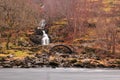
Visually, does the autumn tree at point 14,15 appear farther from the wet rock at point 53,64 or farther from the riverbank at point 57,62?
the wet rock at point 53,64

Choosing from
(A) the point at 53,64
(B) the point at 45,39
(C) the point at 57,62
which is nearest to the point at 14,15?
(B) the point at 45,39

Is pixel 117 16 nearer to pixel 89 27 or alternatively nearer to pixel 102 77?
pixel 89 27

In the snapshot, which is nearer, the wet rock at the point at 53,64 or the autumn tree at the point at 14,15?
the wet rock at the point at 53,64

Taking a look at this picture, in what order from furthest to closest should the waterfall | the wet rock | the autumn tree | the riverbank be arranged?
the waterfall, the autumn tree, the riverbank, the wet rock

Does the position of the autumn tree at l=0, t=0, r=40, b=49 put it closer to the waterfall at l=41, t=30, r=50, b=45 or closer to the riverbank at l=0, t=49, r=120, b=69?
the waterfall at l=41, t=30, r=50, b=45

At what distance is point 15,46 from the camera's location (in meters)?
82.4

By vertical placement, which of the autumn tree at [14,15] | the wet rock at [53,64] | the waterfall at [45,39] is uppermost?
the autumn tree at [14,15]

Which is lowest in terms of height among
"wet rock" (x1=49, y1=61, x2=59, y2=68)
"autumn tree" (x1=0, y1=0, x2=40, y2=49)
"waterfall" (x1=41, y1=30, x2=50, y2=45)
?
"wet rock" (x1=49, y1=61, x2=59, y2=68)

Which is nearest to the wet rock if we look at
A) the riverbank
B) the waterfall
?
the riverbank

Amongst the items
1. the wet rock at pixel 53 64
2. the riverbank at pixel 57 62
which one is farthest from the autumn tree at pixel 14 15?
the wet rock at pixel 53 64

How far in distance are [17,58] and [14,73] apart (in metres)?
14.4

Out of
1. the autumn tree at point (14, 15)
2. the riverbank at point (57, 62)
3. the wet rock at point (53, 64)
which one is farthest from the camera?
the autumn tree at point (14, 15)

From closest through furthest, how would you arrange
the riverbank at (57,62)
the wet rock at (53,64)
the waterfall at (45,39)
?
the wet rock at (53,64) → the riverbank at (57,62) → the waterfall at (45,39)

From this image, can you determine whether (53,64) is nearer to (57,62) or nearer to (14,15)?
(57,62)
